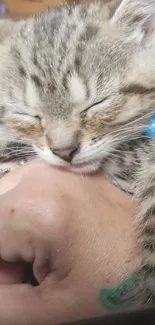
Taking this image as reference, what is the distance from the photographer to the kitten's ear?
37.8 inches

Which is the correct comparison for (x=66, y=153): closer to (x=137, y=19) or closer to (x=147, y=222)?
(x=147, y=222)

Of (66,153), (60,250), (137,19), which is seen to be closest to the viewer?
(60,250)

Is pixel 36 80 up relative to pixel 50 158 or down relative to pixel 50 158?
up

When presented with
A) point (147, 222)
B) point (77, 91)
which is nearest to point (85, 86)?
point (77, 91)

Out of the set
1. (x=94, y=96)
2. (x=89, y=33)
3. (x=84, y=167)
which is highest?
(x=89, y=33)

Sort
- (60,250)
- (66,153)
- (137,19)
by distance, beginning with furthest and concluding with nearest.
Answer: (137,19), (66,153), (60,250)

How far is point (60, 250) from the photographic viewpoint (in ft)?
2.52

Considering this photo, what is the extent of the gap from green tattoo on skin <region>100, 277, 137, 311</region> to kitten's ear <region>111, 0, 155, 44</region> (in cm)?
49

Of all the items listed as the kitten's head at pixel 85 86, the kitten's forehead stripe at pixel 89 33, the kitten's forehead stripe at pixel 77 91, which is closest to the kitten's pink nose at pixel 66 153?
the kitten's head at pixel 85 86

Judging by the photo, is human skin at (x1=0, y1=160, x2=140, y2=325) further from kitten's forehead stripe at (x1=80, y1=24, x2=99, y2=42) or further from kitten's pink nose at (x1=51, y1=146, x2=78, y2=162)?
kitten's forehead stripe at (x1=80, y1=24, x2=99, y2=42)

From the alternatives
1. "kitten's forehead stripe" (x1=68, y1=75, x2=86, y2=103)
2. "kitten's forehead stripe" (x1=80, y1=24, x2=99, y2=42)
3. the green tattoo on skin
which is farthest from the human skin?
"kitten's forehead stripe" (x1=80, y1=24, x2=99, y2=42)

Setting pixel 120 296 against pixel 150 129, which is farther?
pixel 150 129

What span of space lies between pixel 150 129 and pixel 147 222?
0.64 ft

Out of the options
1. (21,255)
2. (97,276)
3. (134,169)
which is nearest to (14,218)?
(21,255)
